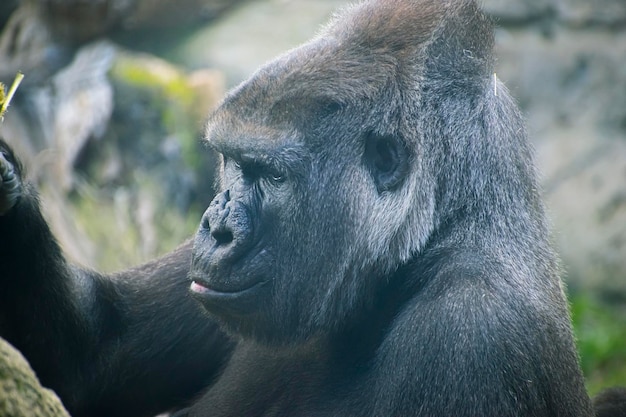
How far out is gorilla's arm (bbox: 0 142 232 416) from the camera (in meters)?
4.86

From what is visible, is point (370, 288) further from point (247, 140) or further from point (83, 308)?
point (83, 308)

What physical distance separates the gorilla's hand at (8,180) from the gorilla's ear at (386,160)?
5.76ft

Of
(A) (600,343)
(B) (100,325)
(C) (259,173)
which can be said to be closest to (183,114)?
(A) (600,343)

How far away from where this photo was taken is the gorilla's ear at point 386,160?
15.0 ft

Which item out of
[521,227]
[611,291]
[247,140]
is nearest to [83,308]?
[247,140]

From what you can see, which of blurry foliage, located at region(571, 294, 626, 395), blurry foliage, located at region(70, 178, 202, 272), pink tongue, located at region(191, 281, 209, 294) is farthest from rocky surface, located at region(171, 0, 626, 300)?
pink tongue, located at region(191, 281, 209, 294)

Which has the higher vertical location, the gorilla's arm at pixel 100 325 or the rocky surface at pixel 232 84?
the rocky surface at pixel 232 84

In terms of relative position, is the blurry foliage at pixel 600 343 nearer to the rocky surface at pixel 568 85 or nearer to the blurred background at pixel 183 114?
the blurred background at pixel 183 114

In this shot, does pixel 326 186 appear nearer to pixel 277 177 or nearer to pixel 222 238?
pixel 277 177

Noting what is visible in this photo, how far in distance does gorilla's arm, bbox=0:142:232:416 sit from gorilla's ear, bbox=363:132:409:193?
1520mm

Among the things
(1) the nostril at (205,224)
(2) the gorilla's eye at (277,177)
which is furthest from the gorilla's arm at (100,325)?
(2) the gorilla's eye at (277,177)

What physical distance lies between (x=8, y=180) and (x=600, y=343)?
7.44 m

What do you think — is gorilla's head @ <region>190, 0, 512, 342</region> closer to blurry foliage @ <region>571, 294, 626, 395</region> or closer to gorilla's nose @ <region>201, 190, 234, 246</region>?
gorilla's nose @ <region>201, 190, 234, 246</region>

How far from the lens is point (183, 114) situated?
11.0m
